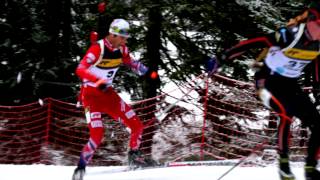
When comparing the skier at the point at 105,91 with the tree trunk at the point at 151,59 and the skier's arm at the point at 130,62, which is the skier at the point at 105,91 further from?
the tree trunk at the point at 151,59

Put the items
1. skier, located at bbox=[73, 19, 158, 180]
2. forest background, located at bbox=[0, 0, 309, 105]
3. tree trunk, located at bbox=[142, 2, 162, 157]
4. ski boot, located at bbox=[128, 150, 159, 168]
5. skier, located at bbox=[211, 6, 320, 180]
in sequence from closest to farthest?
skier, located at bbox=[211, 6, 320, 180], skier, located at bbox=[73, 19, 158, 180], ski boot, located at bbox=[128, 150, 159, 168], tree trunk, located at bbox=[142, 2, 162, 157], forest background, located at bbox=[0, 0, 309, 105]

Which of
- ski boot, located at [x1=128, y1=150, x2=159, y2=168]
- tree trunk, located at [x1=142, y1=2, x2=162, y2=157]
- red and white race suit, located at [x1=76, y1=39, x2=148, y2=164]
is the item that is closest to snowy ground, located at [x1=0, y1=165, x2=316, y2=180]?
ski boot, located at [x1=128, y1=150, x2=159, y2=168]

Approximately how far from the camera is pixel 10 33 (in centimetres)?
1121

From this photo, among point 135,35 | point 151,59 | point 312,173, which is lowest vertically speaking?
point 312,173

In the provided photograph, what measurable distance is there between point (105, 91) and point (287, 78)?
7.25ft

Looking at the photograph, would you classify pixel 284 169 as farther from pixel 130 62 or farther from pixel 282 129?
pixel 130 62

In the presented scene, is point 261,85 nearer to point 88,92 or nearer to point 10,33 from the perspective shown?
point 88,92

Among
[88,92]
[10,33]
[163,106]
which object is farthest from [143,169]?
[10,33]

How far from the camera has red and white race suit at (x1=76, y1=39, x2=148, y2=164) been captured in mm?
5840

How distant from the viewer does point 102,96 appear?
6.12 meters

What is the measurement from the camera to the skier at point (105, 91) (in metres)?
5.82

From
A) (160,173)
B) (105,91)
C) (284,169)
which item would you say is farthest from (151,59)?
(284,169)

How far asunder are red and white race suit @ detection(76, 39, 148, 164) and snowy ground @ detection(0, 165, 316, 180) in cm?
43

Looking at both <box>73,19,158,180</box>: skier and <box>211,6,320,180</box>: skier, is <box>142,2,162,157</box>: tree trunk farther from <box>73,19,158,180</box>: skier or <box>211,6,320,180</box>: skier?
<box>211,6,320,180</box>: skier
